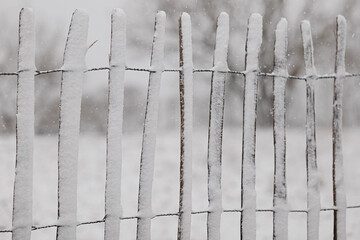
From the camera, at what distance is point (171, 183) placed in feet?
24.0

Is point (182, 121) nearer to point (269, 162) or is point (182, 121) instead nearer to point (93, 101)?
point (269, 162)

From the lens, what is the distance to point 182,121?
8.80 ft

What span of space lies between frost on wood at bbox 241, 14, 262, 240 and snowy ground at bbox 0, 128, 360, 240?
7.21 ft

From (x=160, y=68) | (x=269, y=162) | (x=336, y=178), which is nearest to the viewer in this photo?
(x=160, y=68)

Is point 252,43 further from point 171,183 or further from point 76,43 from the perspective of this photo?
point 171,183

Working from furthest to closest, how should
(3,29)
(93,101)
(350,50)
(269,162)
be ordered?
(93,101) → (3,29) → (350,50) → (269,162)

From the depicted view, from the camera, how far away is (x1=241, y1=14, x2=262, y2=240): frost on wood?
2791mm

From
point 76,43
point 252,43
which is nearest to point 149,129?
point 76,43

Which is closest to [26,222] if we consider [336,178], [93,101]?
[336,178]

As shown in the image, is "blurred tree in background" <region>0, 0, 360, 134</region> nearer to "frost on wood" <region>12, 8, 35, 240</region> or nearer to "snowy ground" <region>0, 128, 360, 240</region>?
"snowy ground" <region>0, 128, 360, 240</region>

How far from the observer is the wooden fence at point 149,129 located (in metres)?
2.35

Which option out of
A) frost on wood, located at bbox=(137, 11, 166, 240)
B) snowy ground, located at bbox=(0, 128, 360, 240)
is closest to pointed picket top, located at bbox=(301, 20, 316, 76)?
frost on wood, located at bbox=(137, 11, 166, 240)

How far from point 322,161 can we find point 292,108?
798cm

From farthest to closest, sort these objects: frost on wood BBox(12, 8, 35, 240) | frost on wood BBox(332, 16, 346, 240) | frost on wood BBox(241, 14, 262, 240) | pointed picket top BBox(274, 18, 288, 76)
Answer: frost on wood BBox(332, 16, 346, 240) → pointed picket top BBox(274, 18, 288, 76) → frost on wood BBox(241, 14, 262, 240) → frost on wood BBox(12, 8, 35, 240)
